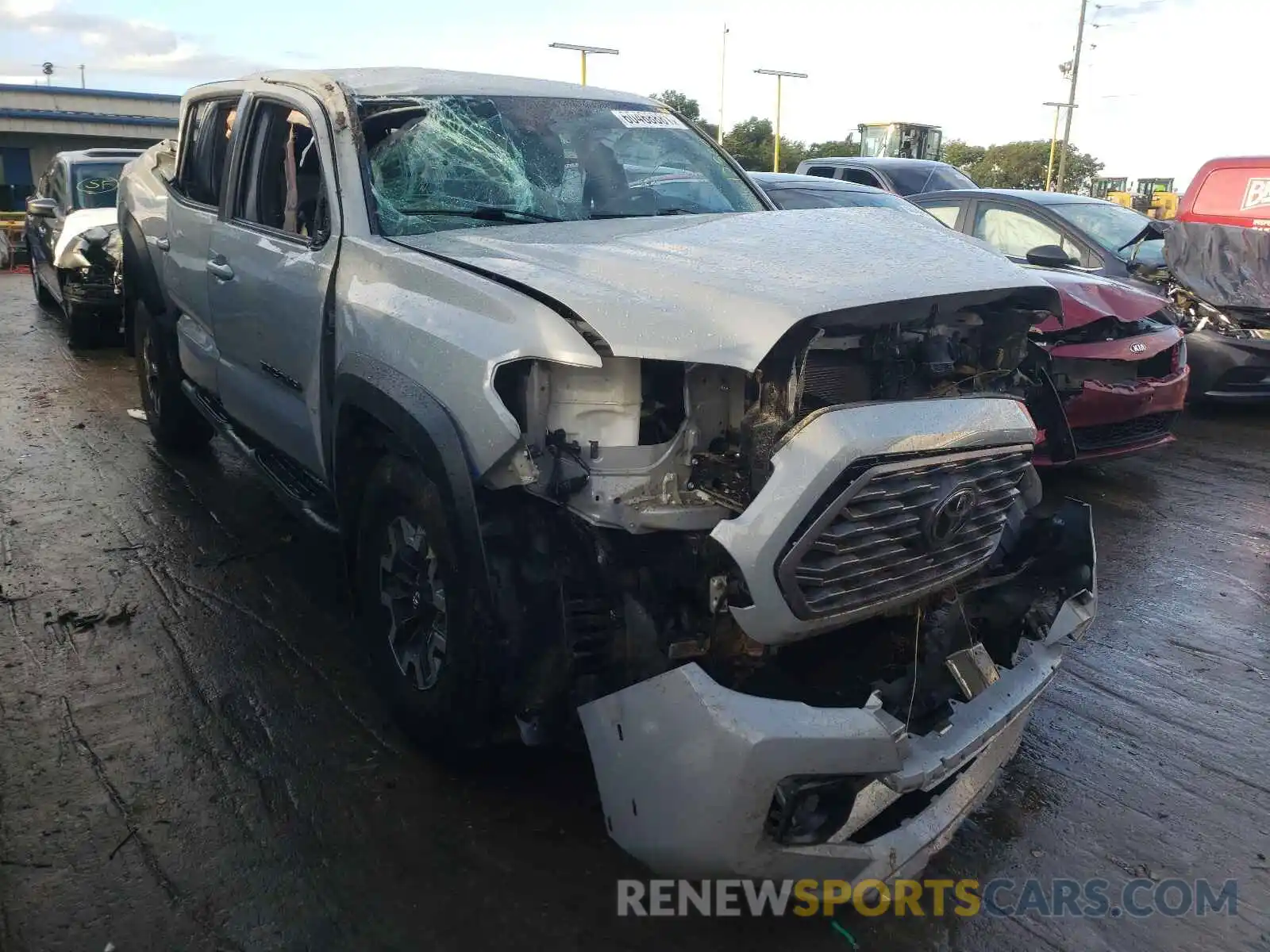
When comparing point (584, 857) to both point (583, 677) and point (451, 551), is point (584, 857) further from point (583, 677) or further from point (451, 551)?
point (451, 551)

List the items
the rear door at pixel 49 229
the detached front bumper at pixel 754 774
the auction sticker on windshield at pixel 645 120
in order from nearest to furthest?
the detached front bumper at pixel 754 774, the auction sticker on windshield at pixel 645 120, the rear door at pixel 49 229

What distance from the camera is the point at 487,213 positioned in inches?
138

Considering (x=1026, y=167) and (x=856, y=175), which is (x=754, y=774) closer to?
(x=856, y=175)

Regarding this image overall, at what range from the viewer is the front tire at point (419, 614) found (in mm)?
2729

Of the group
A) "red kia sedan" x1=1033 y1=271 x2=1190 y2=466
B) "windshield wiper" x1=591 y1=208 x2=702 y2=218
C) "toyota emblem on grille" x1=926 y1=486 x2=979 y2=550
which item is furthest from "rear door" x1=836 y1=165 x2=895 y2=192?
"toyota emblem on grille" x1=926 y1=486 x2=979 y2=550

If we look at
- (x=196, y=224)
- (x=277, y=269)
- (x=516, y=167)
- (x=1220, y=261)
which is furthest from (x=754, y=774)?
(x=1220, y=261)

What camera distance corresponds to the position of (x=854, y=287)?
98.3 inches

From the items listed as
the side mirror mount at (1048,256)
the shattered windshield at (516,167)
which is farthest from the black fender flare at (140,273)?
the side mirror mount at (1048,256)

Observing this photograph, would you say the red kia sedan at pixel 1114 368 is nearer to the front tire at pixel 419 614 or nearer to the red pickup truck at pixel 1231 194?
the front tire at pixel 419 614

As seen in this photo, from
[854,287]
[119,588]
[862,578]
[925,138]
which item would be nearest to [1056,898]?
[862,578]

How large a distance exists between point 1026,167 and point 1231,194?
5206 cm

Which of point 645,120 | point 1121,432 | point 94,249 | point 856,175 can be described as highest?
point 645,120

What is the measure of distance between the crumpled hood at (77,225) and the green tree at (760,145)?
44.1 m

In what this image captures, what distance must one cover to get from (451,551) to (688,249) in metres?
1.08
